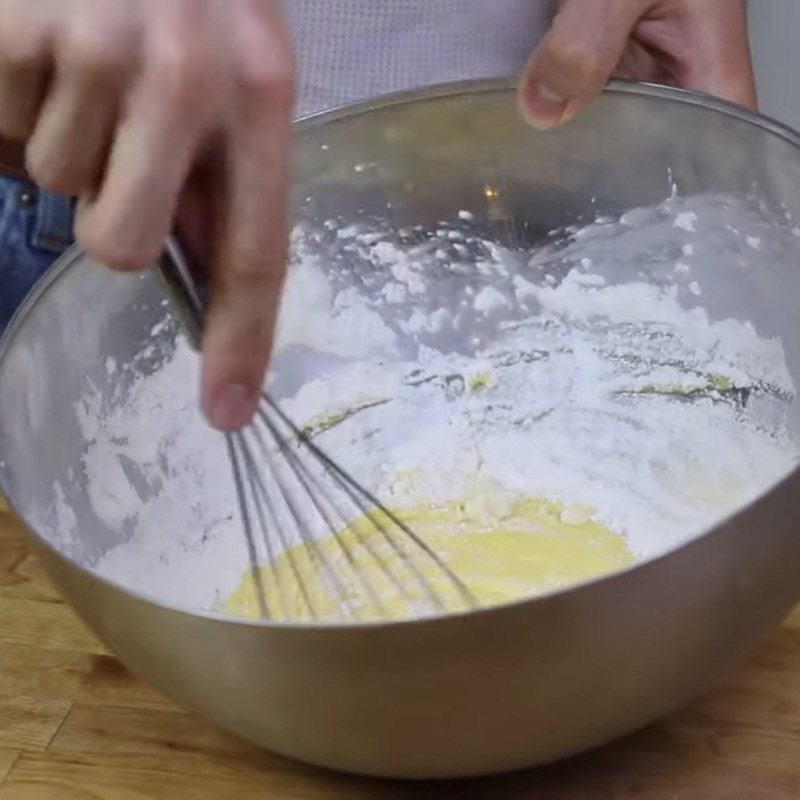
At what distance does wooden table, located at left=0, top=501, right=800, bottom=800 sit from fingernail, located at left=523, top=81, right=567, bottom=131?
1.00 ft

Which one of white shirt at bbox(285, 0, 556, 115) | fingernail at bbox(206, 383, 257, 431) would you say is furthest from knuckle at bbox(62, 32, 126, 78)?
white shirt at bbox(285, 0, 556, 115)

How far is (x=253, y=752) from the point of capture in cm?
56

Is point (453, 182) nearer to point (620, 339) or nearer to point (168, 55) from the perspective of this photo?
point (620, 339)

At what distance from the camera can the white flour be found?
2.34 feet

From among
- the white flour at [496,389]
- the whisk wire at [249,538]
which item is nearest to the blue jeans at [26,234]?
the white flour at [496,389]

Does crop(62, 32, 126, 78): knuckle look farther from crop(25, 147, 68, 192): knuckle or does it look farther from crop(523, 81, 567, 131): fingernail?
crop(523, 81, 567, 131): fingernail

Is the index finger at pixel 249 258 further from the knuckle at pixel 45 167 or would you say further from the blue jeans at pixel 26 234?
the blue jeans at pixel 26 234

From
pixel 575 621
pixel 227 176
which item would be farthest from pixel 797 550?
pixel 227 176

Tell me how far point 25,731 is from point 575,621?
1.01ft

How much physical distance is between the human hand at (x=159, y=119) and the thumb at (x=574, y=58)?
0.33 m

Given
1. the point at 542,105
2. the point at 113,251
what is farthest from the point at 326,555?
the point at 113,251

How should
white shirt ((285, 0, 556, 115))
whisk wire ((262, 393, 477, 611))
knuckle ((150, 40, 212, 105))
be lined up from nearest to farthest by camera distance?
1. knuckle ((150, 40, 212, 105))
2. whisk wire ((262, 393, 477, 611))
3. white shirt ((285, 0, 556, 115))

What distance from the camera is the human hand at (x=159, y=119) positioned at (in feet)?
1.12

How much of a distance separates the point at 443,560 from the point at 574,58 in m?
0.29
